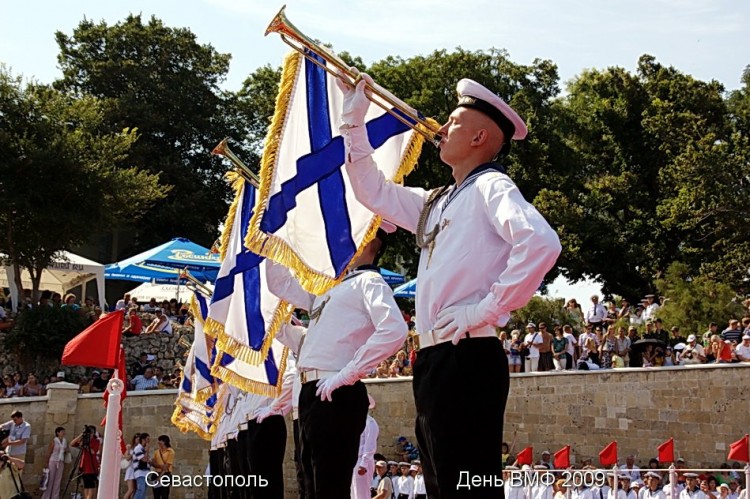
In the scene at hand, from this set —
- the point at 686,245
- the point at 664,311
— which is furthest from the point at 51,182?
the point at 686,245

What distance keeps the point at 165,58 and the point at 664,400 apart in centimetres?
2875

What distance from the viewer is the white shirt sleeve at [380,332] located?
22.3ft

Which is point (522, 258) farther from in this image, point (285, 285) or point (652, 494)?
point (652, 494)

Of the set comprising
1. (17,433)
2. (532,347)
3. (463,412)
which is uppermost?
(532,347)

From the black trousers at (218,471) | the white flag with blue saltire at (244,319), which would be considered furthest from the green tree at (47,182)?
the white flag with blue saltire at (244,319)

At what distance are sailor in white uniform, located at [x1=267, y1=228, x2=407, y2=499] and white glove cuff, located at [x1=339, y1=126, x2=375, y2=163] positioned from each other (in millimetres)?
1524

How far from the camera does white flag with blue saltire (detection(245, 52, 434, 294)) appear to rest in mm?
7406

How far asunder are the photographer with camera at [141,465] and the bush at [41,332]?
4896 millimetres

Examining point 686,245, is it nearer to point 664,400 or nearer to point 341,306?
point 664,400

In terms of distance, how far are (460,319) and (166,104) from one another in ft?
140

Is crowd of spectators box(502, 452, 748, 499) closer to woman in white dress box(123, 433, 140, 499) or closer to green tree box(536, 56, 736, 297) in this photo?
woman in white dress box(123, 433, 140, 499)

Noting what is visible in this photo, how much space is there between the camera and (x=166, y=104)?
4628 centimetres

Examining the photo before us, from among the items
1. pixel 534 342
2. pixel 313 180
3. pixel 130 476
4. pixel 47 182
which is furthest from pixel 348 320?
pixel 47 182

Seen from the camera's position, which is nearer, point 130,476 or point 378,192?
point 378,192
